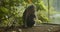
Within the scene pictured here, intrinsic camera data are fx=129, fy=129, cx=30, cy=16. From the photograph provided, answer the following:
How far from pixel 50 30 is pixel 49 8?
0.94 ft

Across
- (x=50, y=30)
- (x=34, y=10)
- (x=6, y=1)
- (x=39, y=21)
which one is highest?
(x=6, y=1)

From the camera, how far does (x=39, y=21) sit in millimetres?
1675

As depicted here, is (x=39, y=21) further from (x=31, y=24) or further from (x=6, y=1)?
(x=6, y=1)

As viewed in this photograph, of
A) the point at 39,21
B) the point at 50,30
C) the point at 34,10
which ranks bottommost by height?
the point at 50,30

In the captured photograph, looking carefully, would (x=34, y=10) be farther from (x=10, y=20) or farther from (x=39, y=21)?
(x=10, y=20)

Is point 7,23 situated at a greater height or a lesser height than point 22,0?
lesser

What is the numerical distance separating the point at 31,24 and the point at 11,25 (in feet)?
0.85

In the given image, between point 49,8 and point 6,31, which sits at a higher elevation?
point 49,8

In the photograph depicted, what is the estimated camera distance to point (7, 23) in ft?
5.44

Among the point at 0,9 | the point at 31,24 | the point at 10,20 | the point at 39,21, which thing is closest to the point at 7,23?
the point at 10,20

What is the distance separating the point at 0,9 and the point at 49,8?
0.63 meters

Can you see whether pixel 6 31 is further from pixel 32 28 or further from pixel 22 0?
pixel 22 0

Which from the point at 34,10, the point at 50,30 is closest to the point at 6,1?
the point at 34,10

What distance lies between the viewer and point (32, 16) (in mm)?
1667
